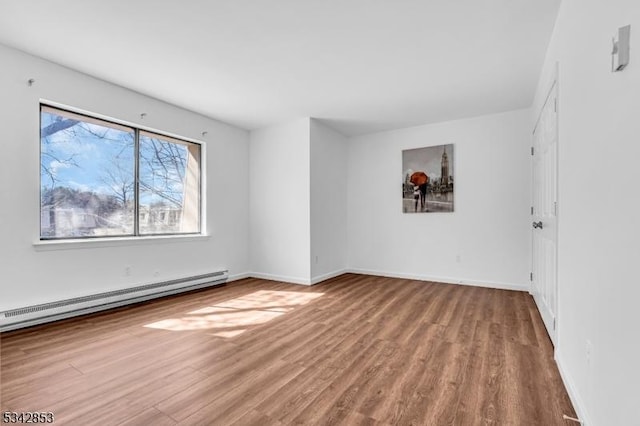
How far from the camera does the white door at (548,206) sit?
8.14 ft

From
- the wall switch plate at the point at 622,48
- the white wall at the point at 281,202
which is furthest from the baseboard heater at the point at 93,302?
the wall switch plate at the point at 622,48

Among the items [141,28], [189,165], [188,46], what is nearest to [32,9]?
[141,28]

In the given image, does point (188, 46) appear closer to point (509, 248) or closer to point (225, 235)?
point (225, 235)

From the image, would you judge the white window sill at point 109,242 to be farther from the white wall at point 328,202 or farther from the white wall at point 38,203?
the white wall at point 328,202

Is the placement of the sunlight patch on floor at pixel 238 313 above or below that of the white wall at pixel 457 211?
below

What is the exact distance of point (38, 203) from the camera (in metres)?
3.05

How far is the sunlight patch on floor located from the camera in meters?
2.98

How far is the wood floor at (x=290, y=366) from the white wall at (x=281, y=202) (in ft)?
4.84

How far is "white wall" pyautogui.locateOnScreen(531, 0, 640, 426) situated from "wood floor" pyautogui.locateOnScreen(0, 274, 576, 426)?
1.59 ft

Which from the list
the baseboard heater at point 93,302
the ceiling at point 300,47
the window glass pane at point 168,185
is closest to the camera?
the ceiling at point 300,47

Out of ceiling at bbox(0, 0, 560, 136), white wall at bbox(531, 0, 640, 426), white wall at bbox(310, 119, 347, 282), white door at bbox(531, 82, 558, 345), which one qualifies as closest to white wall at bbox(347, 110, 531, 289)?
white wall at bbox(310, 119, 347, 282)

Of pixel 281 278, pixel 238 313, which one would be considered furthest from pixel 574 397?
pixel 281 278

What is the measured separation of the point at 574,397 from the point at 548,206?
1805 millimetres

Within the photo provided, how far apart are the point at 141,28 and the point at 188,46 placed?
15.5 inches
